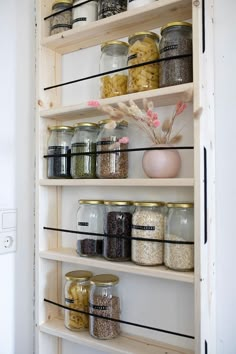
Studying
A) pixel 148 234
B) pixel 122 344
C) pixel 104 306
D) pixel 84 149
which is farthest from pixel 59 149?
pixel 122 344

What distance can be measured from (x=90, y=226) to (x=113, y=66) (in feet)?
1.93

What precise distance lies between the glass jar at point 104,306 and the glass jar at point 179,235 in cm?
26

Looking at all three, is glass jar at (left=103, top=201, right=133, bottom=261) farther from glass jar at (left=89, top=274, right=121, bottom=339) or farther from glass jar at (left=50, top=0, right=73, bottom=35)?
glass jar at (left=50, top=0, right=73, bottom=35)

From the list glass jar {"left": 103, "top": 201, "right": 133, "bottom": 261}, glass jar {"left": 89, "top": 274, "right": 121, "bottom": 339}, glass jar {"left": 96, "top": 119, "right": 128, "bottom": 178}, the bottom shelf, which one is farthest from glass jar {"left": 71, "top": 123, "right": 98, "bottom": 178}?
the bottom shelf

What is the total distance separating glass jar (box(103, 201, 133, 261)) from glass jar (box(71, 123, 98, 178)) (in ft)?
0.47

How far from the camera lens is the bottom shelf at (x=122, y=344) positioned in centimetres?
99

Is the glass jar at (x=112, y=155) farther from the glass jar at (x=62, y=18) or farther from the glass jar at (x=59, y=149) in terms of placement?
the glass jar at (x=62, y=18)

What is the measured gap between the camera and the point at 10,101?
4.08 ft

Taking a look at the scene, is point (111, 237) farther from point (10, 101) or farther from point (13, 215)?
point (10, 101)

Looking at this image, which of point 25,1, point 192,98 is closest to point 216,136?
point 192,98

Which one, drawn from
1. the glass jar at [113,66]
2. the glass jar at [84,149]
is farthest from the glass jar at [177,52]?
the glass jar at [84,149]

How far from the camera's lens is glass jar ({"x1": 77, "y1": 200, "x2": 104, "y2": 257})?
1.08 m

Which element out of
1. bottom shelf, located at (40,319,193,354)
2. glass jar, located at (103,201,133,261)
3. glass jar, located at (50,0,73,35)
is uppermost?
glass jar, located at (50,0,73,35)

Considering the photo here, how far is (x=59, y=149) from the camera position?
1.19 meters
